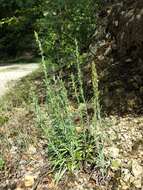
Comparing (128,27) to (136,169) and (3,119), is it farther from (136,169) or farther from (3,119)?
(136,169)

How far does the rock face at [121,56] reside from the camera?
18.0 ft

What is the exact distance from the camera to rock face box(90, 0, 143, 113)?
217 inches

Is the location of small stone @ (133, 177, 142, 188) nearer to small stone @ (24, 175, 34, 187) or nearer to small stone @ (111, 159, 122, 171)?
small stone @ (111, 159, 122, 171)

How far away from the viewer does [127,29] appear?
6355 millimetres

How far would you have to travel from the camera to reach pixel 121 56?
634 cm

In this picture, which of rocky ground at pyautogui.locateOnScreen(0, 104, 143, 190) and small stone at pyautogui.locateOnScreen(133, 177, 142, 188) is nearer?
small stone at pyautogui.locateOnScreen(133, 177, 142, 188)

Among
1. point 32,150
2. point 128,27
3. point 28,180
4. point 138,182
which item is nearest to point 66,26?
point 128,27

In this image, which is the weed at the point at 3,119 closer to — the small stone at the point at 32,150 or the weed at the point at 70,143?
the small stone at the point at 32,150

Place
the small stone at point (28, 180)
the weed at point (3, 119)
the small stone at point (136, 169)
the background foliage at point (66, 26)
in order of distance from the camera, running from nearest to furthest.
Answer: the small stone at point (136, 169)
the small stone at point (28, 180)
the weed at point (3, 119)
the background foliage at point (66, 26)

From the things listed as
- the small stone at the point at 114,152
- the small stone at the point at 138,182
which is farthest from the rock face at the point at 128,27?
the small stone at the point at 138,182

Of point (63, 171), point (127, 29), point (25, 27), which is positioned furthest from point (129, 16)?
point (25, 27)

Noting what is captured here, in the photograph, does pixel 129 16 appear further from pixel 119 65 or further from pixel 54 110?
pixel 54 110

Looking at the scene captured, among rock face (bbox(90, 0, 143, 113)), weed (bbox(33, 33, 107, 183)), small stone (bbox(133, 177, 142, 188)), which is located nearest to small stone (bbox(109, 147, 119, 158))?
weed (bbox(33, 33, 107, 183))

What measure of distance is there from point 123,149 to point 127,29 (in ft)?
7.33
